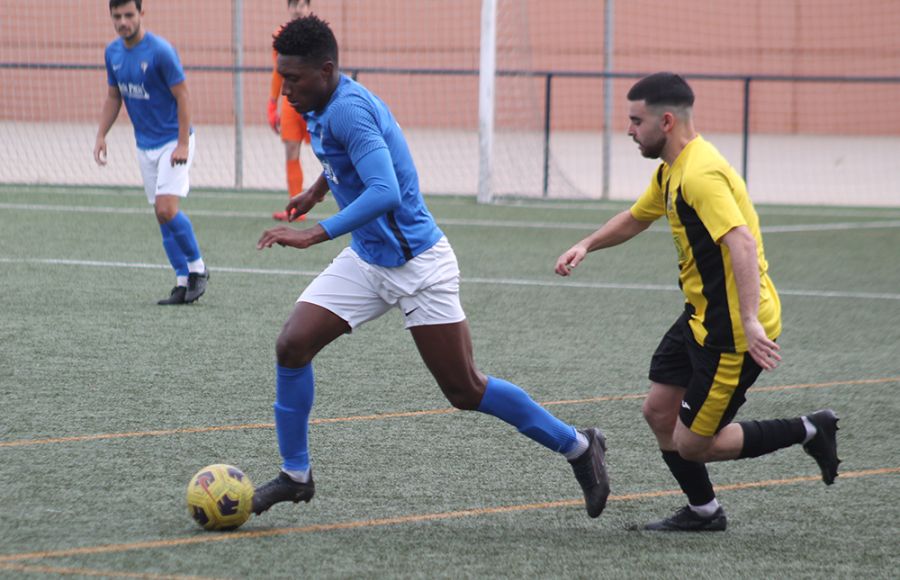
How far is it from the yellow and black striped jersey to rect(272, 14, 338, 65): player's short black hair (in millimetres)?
1208

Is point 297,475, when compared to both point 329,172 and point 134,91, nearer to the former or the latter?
point 329,172

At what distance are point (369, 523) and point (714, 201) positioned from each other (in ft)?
5.12

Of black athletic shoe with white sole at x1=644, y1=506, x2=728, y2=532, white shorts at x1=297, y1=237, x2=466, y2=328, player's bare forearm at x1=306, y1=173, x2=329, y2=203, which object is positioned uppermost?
player's bare forearm at x1=306, y1=173, x2=329, y2=203

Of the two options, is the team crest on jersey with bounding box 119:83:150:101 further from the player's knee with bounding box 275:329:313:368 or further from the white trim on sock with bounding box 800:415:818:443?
the white trim on sock with bounding box 800:415:818:443

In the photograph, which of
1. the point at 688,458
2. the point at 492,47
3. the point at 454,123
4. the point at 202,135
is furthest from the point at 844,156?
the point at 688,458

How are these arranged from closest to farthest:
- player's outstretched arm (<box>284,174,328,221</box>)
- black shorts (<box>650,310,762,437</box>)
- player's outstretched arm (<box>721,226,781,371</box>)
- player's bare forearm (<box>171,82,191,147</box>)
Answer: player's outstretched arm (<box>721,226,781,371</box>) < black shorts (<box>650,310,762,437</box>) < player's outstretched arm (<box>284,174,328,221</box>) < player's bare forearm (<box>171,82,191,147</box>)

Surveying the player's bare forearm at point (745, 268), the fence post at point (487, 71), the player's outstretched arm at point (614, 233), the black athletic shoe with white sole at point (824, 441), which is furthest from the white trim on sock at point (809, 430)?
the fence post at point (487, 71)

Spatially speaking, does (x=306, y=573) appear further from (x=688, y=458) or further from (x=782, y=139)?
(x=782, y=139)

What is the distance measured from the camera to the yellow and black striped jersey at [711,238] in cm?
435

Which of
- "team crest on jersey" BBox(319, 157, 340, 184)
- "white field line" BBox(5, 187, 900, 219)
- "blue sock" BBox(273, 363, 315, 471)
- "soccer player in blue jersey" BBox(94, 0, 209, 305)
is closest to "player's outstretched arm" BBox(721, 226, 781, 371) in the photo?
"team crest on jersey" BBox(319, 157, 340, 184)

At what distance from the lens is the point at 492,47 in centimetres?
1652

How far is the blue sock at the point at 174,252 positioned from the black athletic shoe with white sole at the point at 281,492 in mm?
4897

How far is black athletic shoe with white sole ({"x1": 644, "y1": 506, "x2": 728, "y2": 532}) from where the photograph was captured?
4.72 metres

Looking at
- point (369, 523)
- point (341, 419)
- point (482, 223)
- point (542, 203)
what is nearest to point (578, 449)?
point (369, 523)
